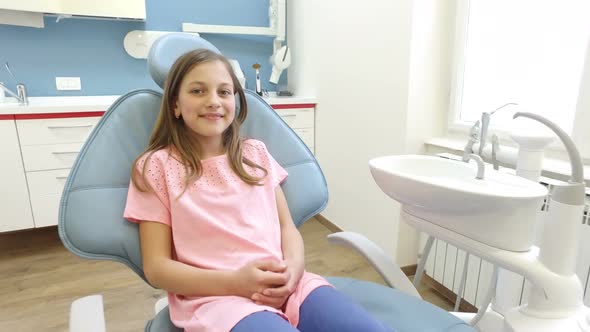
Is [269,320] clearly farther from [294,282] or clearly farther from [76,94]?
[76,94]

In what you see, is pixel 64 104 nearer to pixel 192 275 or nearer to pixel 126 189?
pixel 126 189

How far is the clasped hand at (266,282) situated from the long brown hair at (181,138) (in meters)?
0.24

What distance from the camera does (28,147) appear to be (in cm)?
196

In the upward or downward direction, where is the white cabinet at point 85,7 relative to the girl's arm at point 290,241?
upward

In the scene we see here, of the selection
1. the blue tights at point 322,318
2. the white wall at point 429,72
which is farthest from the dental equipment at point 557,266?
the white wall at point 429,72

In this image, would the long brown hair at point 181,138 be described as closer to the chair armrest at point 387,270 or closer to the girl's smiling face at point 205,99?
the girl's smiling face at point 205,99

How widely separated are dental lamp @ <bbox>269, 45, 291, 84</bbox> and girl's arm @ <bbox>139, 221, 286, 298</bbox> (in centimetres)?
205

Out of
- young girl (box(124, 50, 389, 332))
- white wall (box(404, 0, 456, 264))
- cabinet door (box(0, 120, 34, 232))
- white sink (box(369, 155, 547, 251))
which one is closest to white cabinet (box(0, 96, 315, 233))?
cabinet door (box(0, 120, 34, 232))

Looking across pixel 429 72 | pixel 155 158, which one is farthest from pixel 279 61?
pixel 155 158

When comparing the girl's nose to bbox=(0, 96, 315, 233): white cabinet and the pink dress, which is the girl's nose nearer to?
the pink dress

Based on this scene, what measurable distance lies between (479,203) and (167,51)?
79 cm

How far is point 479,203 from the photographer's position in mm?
741

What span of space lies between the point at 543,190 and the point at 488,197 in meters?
0.13

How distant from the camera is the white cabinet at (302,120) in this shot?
2.47 m
